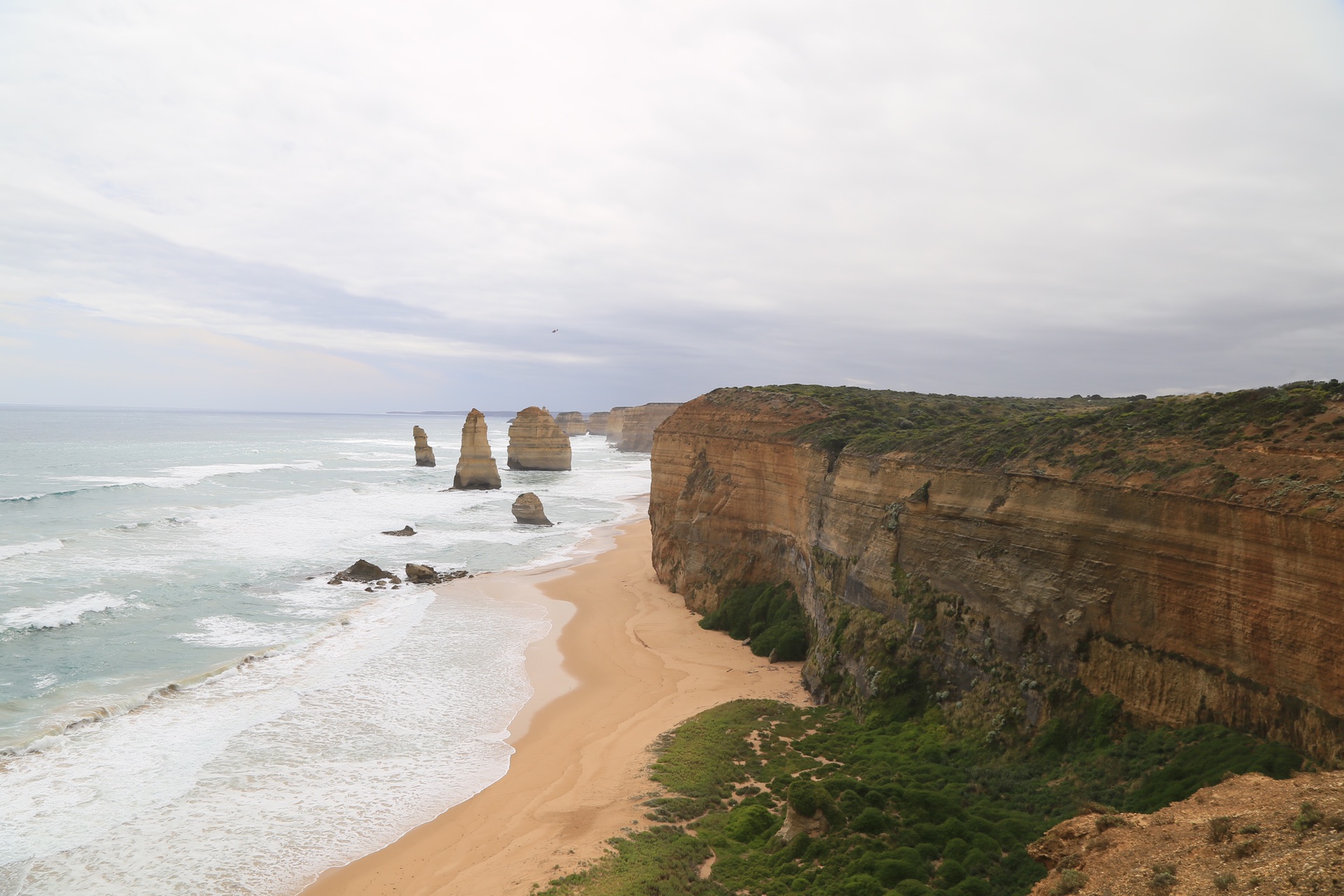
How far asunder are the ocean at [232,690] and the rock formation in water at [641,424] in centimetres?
8425

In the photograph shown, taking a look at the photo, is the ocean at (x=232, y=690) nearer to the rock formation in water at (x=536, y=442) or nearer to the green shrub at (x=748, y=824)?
the green shrub at (x=748, y=824)

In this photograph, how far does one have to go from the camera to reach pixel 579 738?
58.4 ft

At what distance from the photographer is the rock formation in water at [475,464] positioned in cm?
6994

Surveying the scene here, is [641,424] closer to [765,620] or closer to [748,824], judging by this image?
[765,620]

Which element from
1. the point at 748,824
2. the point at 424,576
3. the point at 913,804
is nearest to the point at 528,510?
the point at 424,576

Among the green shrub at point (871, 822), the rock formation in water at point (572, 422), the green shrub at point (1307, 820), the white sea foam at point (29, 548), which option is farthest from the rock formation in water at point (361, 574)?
the rock formation in water at point (572, 422)

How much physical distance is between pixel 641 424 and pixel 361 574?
10441cm

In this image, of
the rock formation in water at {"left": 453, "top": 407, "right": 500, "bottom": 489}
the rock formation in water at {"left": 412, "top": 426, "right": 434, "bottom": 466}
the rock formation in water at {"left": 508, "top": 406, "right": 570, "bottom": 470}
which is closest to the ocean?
the rock formation in water at {"left": 453, "top": 407, "right": 500, "bottom": 489}

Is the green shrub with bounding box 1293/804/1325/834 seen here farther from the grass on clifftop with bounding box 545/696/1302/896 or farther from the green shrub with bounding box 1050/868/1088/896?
the grass on clifftop with bounding box 545/696/1302/896

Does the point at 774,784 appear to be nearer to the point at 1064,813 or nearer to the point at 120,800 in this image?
the point at 1064,813

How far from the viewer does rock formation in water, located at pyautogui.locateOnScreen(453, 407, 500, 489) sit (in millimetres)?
69938

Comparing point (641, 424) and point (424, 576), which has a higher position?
point (641, 424)

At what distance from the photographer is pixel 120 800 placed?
568 inches

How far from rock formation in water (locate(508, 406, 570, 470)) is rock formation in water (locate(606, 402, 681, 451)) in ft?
139
